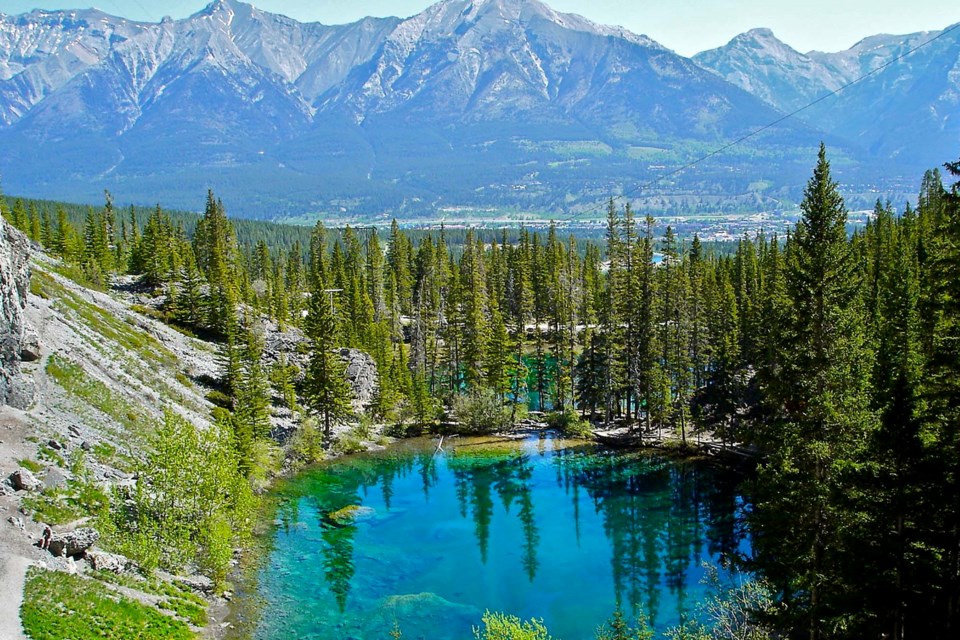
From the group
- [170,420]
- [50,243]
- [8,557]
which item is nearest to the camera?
[8,557]

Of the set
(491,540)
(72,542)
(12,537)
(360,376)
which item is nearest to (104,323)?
(360,376)

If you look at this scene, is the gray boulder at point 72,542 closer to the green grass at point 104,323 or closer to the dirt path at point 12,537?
the dirt path at point 12,537

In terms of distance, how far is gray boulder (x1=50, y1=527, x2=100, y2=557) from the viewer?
3195cm

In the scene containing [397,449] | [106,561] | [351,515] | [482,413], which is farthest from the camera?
[482,413]

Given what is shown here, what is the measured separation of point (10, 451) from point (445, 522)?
28671 millimetres

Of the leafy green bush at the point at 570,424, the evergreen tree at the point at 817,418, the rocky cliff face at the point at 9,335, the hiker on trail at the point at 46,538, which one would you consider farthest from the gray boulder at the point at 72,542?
the leafy green bush at the point at 570,424

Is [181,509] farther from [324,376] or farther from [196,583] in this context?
[324,376]

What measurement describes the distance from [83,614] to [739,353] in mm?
52713

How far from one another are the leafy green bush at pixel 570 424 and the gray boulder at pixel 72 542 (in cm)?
4667

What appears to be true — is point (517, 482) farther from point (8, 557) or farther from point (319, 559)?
point (8, 557)

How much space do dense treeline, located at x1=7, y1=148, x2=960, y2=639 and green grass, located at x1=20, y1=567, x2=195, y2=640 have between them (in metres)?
20.8

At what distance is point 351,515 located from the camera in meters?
53.9

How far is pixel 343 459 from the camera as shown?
66375 mm

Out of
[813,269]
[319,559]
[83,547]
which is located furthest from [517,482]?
[813,269]
